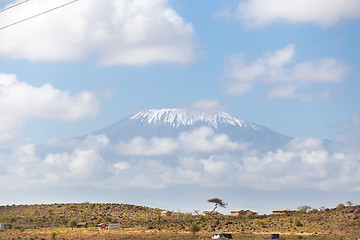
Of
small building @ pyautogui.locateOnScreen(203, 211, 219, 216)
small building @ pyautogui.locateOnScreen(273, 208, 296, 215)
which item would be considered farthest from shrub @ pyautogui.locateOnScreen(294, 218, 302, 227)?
small building @ pyautogui.locateOnScreen(203, 211, 219, 216)

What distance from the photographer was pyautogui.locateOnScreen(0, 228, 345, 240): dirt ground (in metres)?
90.4

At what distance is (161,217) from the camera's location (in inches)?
4968

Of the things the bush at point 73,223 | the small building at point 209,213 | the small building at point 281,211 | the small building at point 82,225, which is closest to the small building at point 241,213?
the small building at point 209,213

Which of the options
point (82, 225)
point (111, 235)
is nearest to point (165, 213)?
point (82, 225)

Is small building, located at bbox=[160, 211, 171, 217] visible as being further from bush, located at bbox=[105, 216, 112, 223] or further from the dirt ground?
the dirt ground

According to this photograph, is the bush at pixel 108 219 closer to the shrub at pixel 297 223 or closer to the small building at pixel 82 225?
the small building at pixel 82 225

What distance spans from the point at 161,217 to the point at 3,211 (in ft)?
153

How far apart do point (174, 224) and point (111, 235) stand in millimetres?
19262

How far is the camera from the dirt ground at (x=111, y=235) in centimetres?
9038

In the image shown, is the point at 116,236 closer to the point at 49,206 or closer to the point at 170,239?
the point at 170,239

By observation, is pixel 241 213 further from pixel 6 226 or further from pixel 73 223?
pixel 6 226

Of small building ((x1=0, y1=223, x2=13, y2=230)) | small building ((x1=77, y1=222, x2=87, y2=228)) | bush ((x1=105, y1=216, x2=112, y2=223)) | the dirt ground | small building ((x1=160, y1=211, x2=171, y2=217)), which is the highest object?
small building ((x1=160, y1=211, x2=171, y2=217))

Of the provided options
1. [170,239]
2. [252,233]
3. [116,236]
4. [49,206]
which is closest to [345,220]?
[252,233]

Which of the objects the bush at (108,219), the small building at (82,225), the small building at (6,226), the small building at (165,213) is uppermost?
the small building at (165,213)
